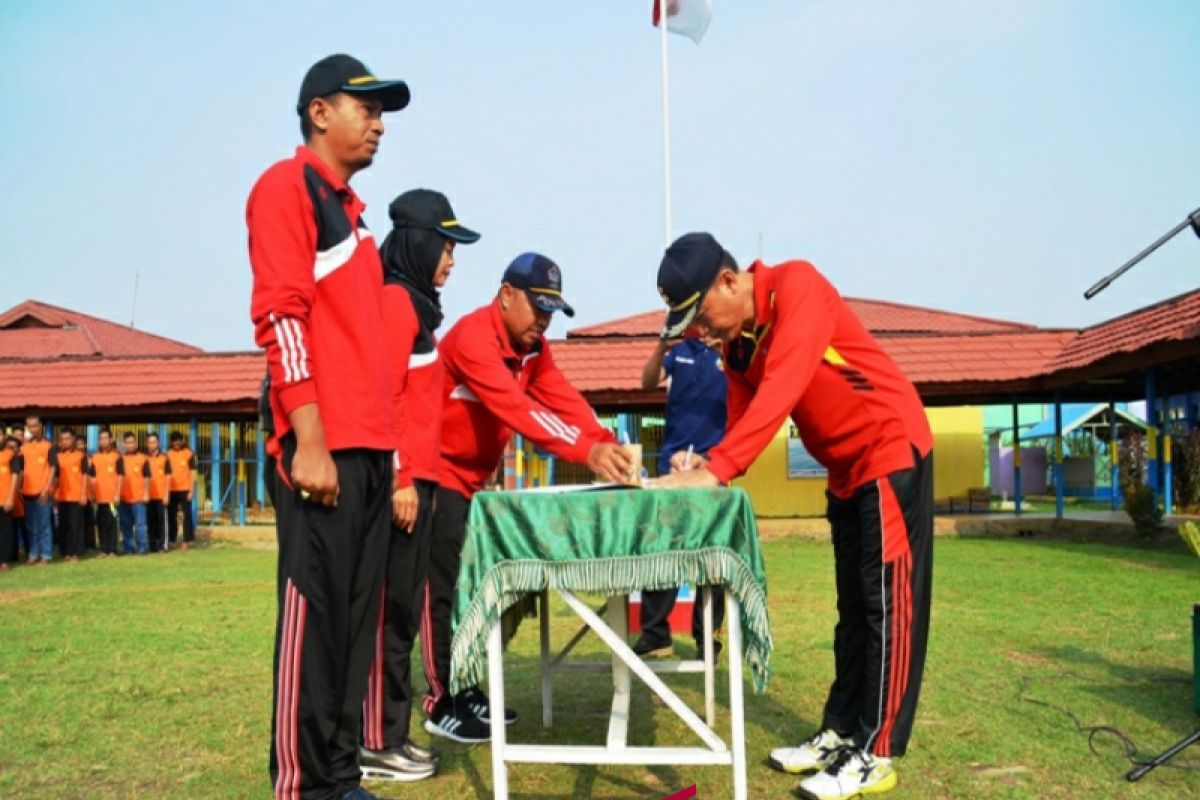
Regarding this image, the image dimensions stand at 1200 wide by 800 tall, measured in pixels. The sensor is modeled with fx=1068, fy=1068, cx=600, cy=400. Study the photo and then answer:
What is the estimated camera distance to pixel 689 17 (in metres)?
15.1

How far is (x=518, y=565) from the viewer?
127 inches

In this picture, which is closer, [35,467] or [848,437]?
[848,437]

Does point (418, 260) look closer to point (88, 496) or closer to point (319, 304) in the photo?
point (319, 304)

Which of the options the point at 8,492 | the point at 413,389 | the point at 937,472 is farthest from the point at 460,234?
the point at 937,472

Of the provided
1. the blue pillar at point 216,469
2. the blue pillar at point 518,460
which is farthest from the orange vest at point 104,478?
the blue pillar at point 518,460

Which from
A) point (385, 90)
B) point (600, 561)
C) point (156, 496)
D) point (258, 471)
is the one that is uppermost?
point (385, 90)

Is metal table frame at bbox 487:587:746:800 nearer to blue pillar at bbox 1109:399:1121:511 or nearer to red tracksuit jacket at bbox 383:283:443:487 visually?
red tracksuit jacket at bbox 383:283:443:487

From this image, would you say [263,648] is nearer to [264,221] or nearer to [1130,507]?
[264,221]

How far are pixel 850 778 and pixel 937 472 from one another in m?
20.7

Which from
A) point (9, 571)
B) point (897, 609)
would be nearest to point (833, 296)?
point (897, 609)

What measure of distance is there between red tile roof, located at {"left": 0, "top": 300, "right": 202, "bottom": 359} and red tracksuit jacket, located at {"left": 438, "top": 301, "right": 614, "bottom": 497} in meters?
25.9

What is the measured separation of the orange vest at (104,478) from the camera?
54.0 ft

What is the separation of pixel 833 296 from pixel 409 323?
153 cm

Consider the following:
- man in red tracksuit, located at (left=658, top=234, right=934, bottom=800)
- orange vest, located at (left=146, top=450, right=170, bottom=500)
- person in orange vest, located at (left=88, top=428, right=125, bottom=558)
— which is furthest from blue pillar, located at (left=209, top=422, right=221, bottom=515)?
man in red tracksuit, located at (left=658, top=234, right=934, bottom=800)
